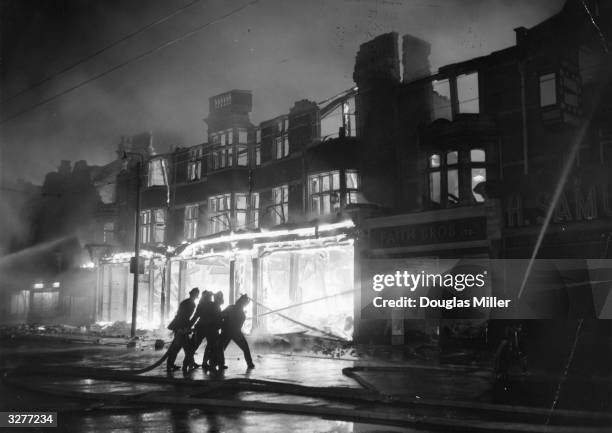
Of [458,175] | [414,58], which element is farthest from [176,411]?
[414,58]

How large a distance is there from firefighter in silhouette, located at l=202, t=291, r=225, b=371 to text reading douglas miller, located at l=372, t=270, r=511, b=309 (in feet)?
29.5

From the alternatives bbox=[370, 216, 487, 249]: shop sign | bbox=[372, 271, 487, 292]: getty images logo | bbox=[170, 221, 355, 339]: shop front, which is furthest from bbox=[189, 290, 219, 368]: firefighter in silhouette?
bbox=[370, 216, 487, 249]: shop sign

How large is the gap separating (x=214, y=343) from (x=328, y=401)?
5529 mm

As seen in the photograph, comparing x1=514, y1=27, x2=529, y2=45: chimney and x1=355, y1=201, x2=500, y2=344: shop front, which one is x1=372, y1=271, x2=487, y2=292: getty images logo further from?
x1=514, y1=27, x2=529, y2=45: chimney

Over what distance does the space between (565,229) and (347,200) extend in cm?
1008

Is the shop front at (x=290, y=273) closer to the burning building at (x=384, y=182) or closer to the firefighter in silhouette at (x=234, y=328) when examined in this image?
the burning building at (x=384, y=182)

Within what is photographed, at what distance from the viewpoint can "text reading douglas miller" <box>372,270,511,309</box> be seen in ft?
68.0

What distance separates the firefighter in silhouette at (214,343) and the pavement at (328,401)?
1.39 feet

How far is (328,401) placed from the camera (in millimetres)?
10047

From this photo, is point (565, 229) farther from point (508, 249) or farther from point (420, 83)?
point (420, 83)

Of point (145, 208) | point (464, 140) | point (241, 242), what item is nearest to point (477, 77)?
point (464, 140)

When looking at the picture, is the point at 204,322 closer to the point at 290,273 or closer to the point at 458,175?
the point at 458,175

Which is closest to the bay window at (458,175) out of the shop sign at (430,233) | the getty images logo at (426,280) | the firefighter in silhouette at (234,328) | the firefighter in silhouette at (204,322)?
the shop sign at (430,233)

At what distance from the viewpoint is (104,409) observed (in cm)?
933
